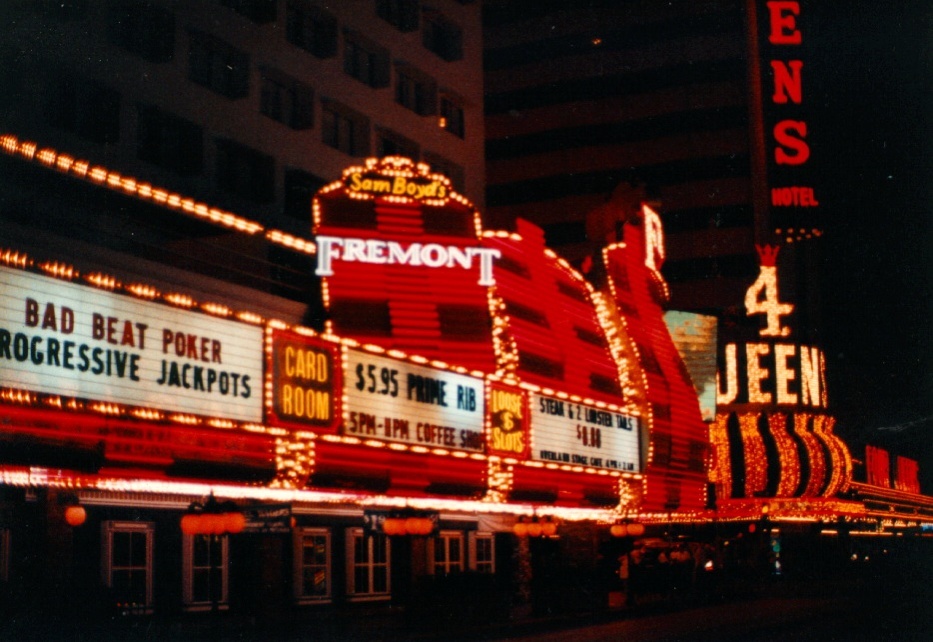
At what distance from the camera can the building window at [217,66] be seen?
34844mm

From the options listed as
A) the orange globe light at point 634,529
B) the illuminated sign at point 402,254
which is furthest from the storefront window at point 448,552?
the illuminated sign at point 402,254

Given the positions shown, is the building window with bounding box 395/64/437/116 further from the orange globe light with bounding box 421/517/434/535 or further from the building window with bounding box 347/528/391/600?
the orange globe light with bounding box 421/517/434/535

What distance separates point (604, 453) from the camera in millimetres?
30609

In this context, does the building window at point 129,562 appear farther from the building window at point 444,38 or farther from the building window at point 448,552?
the building window at point 444,38

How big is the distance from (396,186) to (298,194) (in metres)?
13.2

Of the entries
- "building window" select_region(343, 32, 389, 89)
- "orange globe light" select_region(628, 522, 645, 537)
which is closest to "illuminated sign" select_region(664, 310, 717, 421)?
"orange globe light" select_region(628, 522, 645, 537)

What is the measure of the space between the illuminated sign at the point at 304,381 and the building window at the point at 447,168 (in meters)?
26.3

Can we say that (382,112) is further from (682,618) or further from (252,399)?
(252,399)

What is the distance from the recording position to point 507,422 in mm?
25953

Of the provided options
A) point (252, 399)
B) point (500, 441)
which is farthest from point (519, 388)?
point (252, 399)

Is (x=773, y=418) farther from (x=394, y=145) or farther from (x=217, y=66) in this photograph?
(x=217, y=66)

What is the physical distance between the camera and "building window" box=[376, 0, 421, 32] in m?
44.7

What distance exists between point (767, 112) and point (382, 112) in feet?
46.4

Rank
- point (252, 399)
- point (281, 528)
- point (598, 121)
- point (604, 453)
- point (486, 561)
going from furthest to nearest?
point (598, 121)
point (486, 561)
point (604, 453)
point (281, 528)
point (252, 399)
